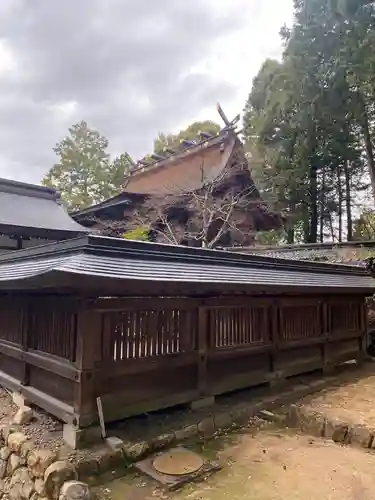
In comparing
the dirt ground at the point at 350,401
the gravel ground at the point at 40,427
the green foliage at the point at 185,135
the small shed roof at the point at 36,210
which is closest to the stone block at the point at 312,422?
the dirt ground at the point at 350,401

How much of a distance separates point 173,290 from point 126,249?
2.42ft

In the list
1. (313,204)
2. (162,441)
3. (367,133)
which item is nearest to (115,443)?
(162,441)

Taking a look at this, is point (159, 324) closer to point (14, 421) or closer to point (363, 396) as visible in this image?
point (14, 421)

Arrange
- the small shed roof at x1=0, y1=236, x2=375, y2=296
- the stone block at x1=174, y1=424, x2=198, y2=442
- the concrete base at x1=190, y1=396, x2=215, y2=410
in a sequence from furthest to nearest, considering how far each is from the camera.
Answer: the concrete base at x1=190, y1=396, x2=215, y2=410, the stone block at x1=174, y1=424, x2=198, y2=442, the small shed roof at x1=0, y1=236, x2=375, y2=296

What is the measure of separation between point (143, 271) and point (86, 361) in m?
1.09

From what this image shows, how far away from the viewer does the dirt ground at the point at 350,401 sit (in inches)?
193

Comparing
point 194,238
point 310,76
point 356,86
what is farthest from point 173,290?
point 310,76

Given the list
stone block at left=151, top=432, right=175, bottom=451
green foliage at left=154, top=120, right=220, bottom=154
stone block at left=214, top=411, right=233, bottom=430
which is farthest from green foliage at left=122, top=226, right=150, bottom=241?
green foliage at left=154, top=120, right=220, bottom=154

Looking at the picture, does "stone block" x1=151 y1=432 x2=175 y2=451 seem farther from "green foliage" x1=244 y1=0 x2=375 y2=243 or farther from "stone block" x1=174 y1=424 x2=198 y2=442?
"green foliage" x1=244 y1=0 x2=375 y2=243

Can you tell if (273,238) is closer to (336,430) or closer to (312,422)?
(312,422)

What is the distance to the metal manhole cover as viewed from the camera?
3.71 meters

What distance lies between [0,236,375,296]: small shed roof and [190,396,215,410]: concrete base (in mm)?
1488

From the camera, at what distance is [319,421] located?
4.83m

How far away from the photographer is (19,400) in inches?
201
